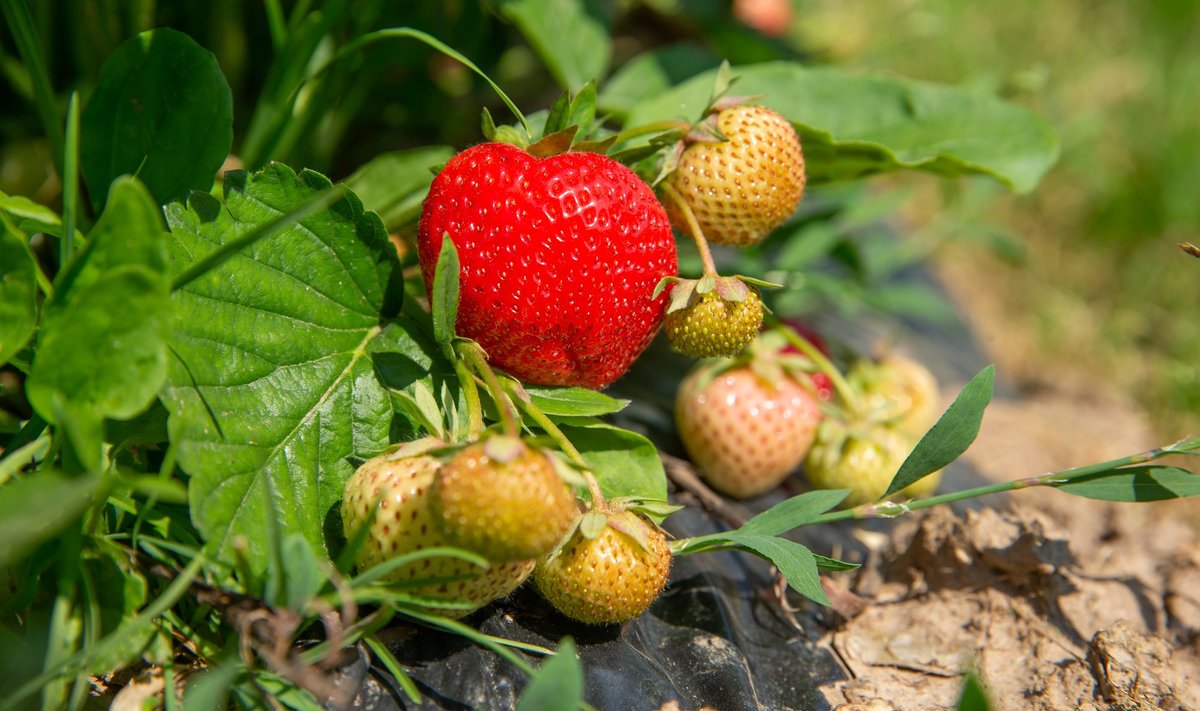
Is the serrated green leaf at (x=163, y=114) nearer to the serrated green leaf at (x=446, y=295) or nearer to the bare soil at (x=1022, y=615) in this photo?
the serrated green leaf at (x=446, y=295)

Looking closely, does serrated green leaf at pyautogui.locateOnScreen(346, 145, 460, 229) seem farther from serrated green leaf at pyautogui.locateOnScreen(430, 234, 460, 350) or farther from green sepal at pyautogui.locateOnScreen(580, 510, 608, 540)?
green sepal at pyautogui.locateOnScreen(580, 510, 608, 540)

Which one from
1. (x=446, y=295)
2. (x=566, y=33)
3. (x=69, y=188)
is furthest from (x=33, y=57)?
(x=566, y=33)

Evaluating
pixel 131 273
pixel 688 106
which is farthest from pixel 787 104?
pixel 131 273

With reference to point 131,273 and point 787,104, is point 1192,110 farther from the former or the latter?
point 131,273

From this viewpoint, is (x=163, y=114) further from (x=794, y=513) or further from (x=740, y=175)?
(x=794, y=513)

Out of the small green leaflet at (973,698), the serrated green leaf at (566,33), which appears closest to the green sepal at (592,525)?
the small green leaflet at (973,698)

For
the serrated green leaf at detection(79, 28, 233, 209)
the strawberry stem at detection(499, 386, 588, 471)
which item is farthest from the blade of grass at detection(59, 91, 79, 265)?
the strawberry stem at detection(499, 386, 588, 471)

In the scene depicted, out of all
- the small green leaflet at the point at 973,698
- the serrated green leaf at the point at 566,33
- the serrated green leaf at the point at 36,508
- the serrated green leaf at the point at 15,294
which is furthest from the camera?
the serrated green leaf at the point at 566,33
